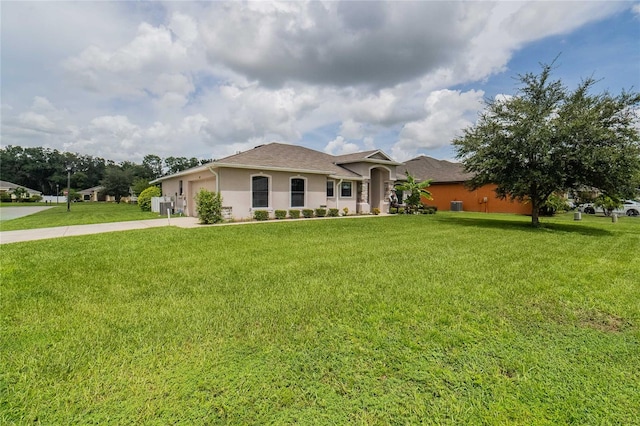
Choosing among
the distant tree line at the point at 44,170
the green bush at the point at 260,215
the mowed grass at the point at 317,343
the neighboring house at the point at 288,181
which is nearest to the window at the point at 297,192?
the neighboring house at the point at 288,181

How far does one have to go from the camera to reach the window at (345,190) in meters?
20.8

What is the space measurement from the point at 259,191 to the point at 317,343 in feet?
46.2

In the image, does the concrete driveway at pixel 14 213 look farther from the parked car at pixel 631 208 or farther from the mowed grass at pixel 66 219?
the parked car at pixel 631 208

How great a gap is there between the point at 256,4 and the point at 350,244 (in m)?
9.05

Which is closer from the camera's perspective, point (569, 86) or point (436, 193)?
point (569, 86)

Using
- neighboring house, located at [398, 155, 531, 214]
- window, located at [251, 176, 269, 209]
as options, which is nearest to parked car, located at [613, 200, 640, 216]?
neighboring house, located at [398, 155, 531, 214]

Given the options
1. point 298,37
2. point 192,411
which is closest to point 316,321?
point 192,411

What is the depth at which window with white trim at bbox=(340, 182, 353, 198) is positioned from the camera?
20.7 meters

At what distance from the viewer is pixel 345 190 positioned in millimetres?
20984

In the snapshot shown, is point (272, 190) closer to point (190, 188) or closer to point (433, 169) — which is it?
point (190, 188)

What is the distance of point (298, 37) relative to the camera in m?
Answer: 12.3

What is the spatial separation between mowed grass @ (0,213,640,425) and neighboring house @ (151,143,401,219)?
9730mm

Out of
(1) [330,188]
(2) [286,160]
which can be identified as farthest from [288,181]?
(1) [330,188]

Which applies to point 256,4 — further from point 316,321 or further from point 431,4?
point 316,321
